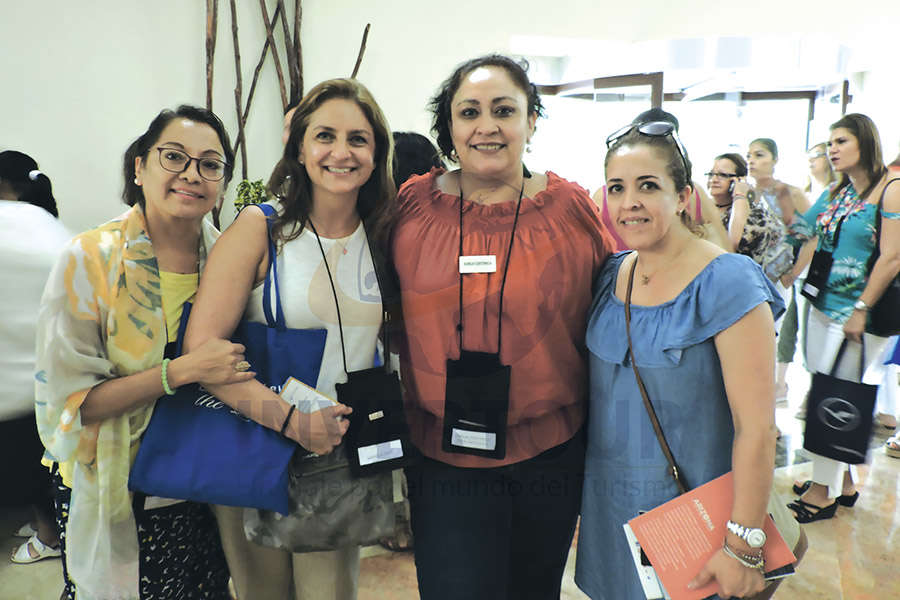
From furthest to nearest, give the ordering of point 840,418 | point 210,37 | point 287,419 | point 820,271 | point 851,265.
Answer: point 210,37, point 820,271, point 851,265, point 840,418, point 287,419

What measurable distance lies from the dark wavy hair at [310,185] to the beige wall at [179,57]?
2585 millimetres

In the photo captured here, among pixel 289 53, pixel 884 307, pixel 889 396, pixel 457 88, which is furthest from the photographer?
pixel 889 396

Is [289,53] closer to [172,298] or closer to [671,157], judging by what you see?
[172,298]

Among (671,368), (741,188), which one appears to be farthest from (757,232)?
(671,368)

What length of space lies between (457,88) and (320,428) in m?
0.94

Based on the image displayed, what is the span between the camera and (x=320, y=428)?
134 centimetres

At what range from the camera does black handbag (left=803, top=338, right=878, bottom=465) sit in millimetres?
2447

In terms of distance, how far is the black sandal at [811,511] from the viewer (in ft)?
9.64

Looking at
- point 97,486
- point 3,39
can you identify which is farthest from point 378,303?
point 3,39

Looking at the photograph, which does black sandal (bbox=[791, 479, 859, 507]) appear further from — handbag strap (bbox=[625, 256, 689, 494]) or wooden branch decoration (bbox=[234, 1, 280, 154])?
wooden branch decoration (bbox=[234, 1, 280, 154])

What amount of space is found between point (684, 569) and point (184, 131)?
1.56 metres

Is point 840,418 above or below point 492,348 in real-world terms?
below

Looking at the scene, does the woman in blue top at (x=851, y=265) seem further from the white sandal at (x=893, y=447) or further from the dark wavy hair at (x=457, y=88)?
the dark wavy hair at (x=457, y=88)

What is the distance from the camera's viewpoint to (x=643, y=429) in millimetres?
1353
